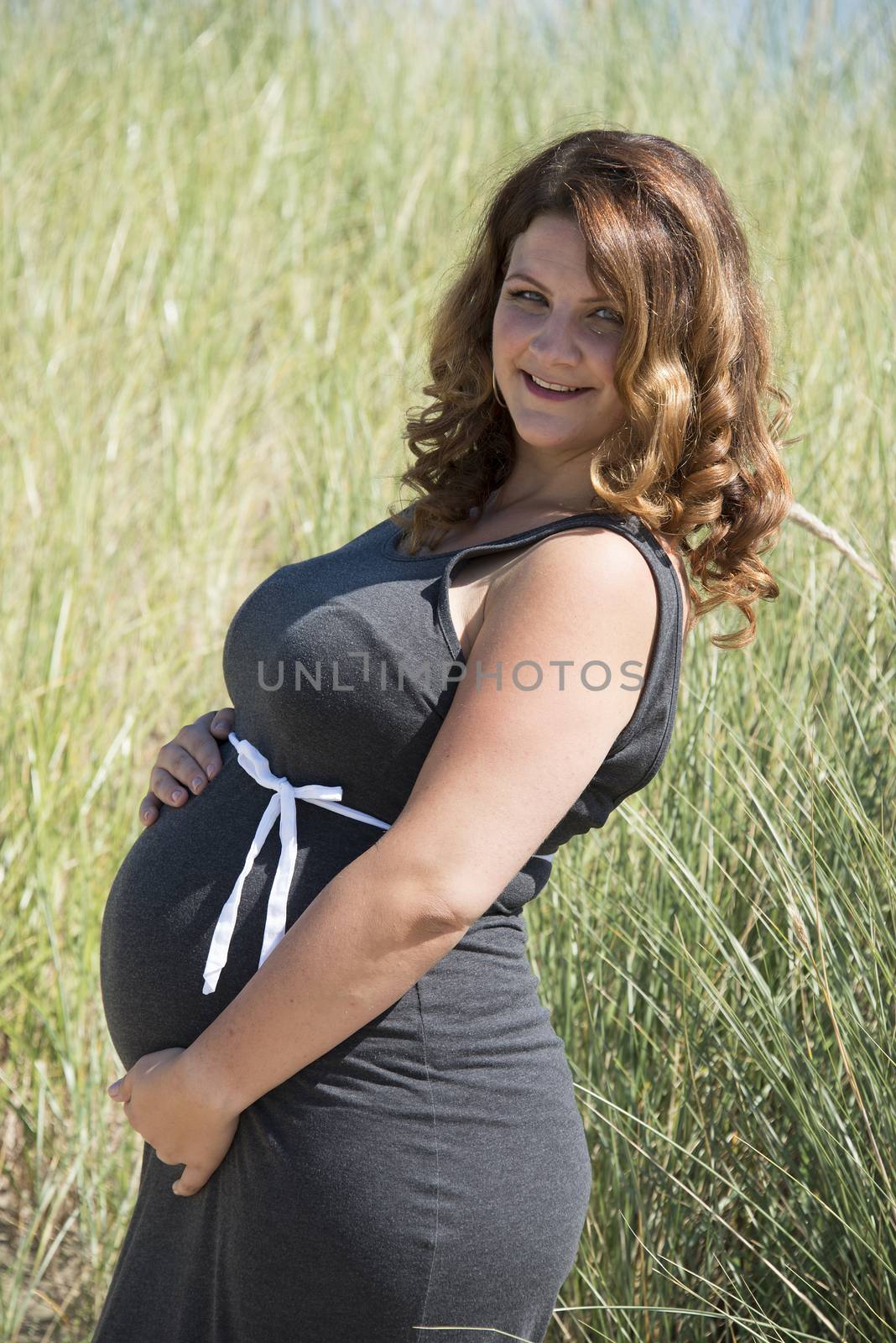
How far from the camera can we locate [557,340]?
129 centimetres

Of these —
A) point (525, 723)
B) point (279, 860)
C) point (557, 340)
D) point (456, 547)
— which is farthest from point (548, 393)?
point (279, 860)

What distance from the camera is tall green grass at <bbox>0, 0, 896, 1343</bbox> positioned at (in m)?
1.60

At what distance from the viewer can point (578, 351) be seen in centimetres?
129

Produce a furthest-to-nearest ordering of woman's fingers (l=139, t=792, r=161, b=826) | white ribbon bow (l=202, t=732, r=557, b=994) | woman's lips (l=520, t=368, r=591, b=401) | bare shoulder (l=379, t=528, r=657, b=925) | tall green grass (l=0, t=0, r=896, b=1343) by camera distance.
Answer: tall green grass (l=0, t=0, r=896, b=1343) → woman's fingers (l=139, t=792, r=161, b=826) → woman's lips (l=520, t=368, r=591, b=401) → white ribbon bow (l=202, t=732, r=557, b=994) → bare shoulder (l=379, t=528, r=657, b=925)

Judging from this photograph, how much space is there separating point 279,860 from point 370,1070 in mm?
227

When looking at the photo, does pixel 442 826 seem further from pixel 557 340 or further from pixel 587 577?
pixel 557 340

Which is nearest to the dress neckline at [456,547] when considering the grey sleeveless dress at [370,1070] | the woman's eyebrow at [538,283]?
the grey sleeveless dress at [370,1070]

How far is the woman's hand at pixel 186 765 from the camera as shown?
1.42m

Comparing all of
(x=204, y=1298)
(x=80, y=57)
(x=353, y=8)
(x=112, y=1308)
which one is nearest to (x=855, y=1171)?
(x=204, y=1298)

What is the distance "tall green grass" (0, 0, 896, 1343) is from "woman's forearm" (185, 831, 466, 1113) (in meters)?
0.50

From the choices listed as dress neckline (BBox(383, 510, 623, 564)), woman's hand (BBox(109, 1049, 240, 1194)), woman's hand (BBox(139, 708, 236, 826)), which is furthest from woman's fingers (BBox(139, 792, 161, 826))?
dress neckline (BBox(383, 510, 623, 564))

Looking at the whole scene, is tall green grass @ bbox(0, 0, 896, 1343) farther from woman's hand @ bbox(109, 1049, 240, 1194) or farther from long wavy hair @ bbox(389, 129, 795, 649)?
woman's hand @ bbox(109, 1049, 240, 1194)

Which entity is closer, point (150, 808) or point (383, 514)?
point (150, 808)

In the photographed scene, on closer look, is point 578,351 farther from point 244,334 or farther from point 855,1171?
point 244,334
